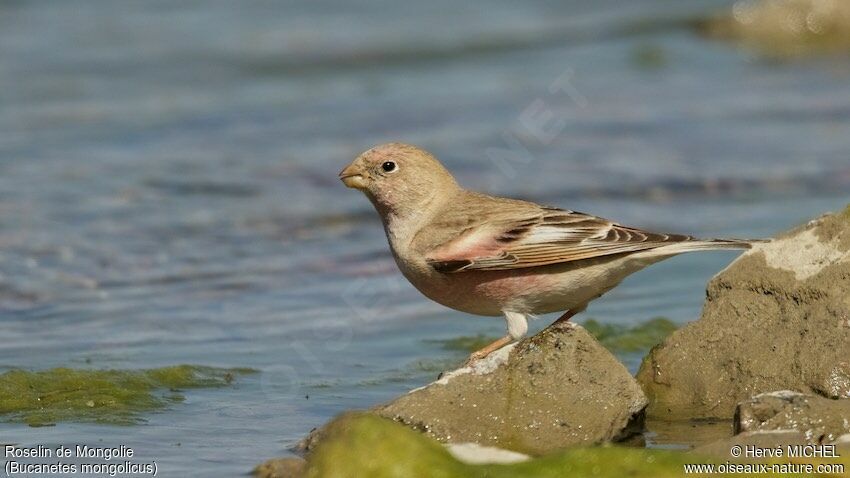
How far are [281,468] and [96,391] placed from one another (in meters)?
1.86

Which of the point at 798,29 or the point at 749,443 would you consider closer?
the point at 749,443

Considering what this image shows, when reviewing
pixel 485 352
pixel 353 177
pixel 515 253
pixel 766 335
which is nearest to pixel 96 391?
pixel 353 177

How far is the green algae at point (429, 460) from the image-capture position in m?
5.00

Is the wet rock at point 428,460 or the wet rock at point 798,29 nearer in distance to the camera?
the wet rock at point 428,460

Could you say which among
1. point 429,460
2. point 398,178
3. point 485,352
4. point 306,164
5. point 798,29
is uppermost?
point 798,29

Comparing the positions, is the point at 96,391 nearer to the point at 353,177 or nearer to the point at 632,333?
the point at 353,177

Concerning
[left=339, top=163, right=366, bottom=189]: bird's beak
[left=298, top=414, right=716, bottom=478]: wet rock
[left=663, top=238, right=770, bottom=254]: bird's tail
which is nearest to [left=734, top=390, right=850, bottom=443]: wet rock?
[left=298, top=414, right=716, bottom=478]: wet rock

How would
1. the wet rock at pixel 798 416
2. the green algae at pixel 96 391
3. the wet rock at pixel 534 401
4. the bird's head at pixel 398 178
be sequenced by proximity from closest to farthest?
the wet rock at pixel 798 416, the wet rock at pixel 534 401, the green algae at pixel 96 391, the bird's head at pixel 398 178

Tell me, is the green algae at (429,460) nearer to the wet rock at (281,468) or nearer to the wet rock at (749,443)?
the wet rock at (749,443)

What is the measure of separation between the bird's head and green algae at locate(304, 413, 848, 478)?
2.03 meters

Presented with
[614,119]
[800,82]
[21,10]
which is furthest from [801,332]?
[21,10]

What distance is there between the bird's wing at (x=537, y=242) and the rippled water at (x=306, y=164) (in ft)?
3.10

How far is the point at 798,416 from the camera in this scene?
562 centimetres

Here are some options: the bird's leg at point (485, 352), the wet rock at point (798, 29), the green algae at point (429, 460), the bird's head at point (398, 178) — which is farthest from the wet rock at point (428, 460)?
the wet rock at point (798, 29)
